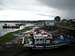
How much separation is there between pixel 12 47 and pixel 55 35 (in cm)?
98

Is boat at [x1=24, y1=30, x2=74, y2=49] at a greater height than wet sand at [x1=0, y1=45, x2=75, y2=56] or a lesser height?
greater

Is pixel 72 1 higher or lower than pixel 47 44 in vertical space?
higher

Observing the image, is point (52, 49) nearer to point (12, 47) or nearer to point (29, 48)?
point (29, 48)

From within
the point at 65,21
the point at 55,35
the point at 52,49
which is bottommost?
the point at 52,49

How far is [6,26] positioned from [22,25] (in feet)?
2.12

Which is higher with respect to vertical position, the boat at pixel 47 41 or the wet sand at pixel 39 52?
the boat at pixel 47 41

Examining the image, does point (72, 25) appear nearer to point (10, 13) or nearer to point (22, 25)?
point (22, 25)

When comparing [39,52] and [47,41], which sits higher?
[47,41]

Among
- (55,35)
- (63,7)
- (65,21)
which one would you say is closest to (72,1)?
(63,7)

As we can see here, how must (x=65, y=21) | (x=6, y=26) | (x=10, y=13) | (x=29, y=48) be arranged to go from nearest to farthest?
(x=29, y=48), (x=65, y=21), (x=10, y=13), (x=6, y=26)

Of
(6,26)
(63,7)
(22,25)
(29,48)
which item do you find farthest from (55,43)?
(6,26)

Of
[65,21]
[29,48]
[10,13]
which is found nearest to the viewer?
[29,48]

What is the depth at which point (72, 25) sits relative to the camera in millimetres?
3660

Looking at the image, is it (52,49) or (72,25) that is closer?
(52,49)
